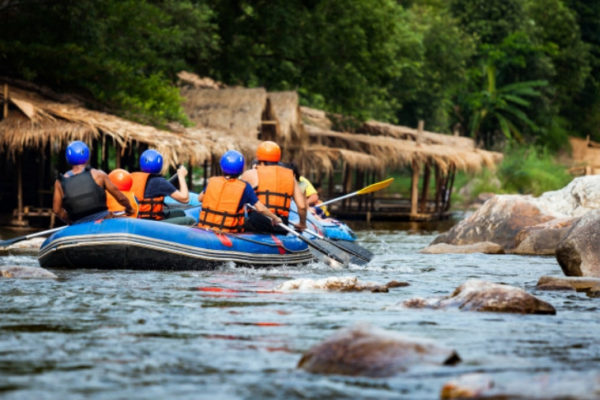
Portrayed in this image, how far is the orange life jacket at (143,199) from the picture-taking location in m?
13.0

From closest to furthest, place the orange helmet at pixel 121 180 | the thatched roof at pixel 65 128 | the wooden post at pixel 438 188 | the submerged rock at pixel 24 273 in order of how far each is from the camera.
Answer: the submerged rock at pixel 24 273, the orange helmet at pixel 121 180, the thatched roof at pixel 65 128, the wooden post at pixel 438 188

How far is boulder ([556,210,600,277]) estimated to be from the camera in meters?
12.1

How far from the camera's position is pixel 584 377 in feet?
18.6

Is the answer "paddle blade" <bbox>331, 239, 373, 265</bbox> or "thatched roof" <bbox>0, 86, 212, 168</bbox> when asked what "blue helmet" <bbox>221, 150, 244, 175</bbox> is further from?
"thatched roof" <bbox>0, 86, 212, 168</bbox>

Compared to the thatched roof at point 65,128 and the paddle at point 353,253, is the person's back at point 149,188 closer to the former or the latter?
the paddle at point 353,253

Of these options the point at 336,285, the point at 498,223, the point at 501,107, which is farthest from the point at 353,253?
the point at 501,107

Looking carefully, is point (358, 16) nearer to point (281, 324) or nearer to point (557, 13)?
point (281, 324)

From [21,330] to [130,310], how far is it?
4.09ft

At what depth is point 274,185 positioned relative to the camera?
505 inches

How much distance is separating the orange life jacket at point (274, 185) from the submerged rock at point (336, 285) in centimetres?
252

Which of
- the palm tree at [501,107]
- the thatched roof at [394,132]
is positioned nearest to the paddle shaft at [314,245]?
the thatched roof at [394,132]

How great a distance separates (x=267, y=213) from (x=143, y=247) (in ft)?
5.19

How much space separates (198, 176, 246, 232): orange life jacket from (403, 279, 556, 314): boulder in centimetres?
354

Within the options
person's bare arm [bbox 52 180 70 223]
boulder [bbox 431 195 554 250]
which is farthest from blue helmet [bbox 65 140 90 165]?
boulder [bbox 431 195 554 250]
